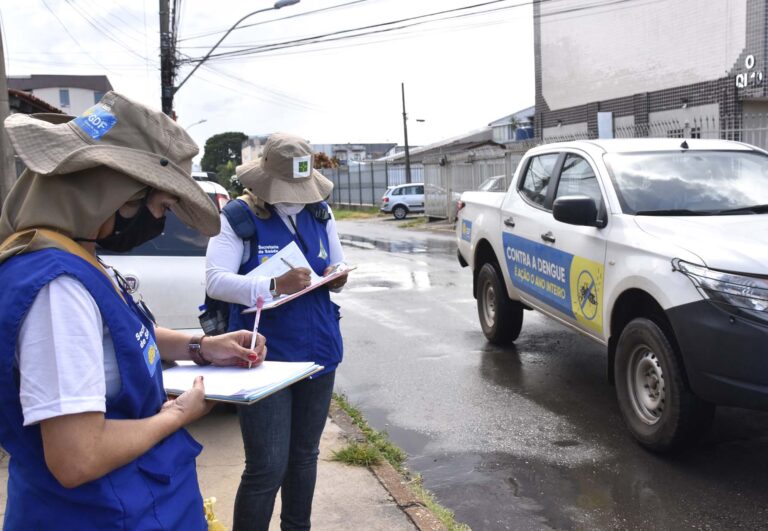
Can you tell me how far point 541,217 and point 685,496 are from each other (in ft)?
8.72

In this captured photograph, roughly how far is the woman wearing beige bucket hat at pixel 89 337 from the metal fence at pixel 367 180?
34.5 m

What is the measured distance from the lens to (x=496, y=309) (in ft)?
23.7

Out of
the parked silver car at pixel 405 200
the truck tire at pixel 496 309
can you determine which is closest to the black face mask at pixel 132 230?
the truck tire at pixel 496 309

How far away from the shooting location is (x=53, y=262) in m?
1.51

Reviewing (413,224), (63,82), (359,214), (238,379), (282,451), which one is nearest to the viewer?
(238,379)

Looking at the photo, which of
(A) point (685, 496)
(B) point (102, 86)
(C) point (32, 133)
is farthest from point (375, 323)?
(B) point (102, 86)

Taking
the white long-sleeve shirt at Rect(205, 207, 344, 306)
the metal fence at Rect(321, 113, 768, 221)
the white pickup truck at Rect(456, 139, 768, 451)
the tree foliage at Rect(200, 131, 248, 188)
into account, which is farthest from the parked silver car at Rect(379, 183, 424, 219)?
the tree foliage at Rect(200, 131, 248, 188)

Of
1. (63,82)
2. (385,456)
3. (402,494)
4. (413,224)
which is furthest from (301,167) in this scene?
(63,82)

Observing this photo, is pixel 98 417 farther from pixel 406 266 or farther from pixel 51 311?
pixel 406 266

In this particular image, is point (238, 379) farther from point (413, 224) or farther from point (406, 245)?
point (413, 224)

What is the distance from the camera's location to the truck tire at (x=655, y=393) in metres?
4.26

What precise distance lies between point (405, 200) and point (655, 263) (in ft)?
89.6

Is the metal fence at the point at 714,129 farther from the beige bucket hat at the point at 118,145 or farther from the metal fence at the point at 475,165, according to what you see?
the beige bucket hat at the point at 118,145

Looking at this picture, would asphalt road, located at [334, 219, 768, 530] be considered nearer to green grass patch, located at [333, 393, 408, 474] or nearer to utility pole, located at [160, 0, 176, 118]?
green grass patch, located at [333, 393, 408, 474]
